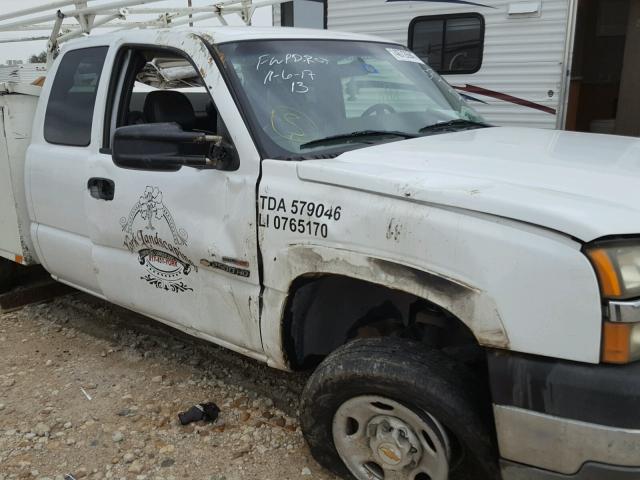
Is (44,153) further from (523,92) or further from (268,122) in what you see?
(523,92)

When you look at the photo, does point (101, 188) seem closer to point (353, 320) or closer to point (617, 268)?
point (353, 320)

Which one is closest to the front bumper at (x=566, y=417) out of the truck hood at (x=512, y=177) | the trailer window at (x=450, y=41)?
the truck hood at (x=512, y=177)

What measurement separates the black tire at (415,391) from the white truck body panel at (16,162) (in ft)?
8.53

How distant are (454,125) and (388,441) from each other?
174 cm

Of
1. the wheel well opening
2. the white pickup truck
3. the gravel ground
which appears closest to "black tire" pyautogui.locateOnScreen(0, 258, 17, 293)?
the gravel ground

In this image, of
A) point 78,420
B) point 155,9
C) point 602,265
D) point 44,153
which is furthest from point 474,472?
point 155,9

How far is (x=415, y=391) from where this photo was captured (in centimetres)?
219

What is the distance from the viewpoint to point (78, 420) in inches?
127

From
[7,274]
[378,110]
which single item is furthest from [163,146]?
[7,274]

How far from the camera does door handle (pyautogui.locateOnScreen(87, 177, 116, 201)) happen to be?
328cm

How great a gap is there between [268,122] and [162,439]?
1599 millimetres

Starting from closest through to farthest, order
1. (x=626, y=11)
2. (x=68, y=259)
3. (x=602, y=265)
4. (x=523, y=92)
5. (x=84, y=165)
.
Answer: (x=602, y=265)
(x=84, y=165)
(x=68, y=259)
(x=523, y=92)
(x=626, y=11)

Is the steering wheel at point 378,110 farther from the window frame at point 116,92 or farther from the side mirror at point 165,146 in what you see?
the window frame at point 116,92

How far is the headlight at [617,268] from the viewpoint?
5.90 feet
